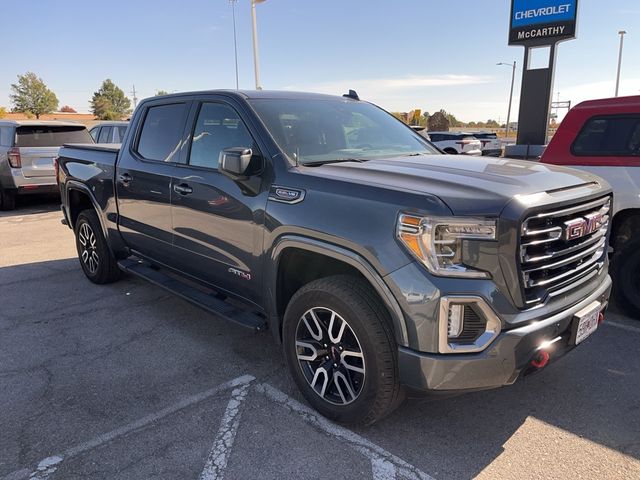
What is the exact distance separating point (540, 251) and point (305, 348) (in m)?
1.44

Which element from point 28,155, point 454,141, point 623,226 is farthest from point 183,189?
point 454,141

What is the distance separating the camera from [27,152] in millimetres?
10617

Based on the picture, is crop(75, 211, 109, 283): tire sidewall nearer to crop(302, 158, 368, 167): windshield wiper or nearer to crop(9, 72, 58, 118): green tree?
crop(302, 158, 368, 167): windshield wiper

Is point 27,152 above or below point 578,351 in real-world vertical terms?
above

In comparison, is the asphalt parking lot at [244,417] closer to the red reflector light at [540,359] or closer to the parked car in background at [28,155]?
the red reflector light at [540,359]

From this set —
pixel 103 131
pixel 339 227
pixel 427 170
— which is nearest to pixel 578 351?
pixel 427 170

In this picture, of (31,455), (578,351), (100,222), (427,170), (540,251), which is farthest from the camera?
(100,222)

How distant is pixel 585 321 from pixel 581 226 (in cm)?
52

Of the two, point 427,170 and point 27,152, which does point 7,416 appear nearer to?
point 427,170

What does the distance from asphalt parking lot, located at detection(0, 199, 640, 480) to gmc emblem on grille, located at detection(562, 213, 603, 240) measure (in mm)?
1148

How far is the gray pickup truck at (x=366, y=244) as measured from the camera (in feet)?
7.79

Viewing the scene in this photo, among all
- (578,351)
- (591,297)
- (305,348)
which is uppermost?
(591,297)

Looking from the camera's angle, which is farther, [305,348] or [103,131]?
[103,131]

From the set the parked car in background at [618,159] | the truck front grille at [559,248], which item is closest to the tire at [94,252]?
the truck front grille at [559,248]
